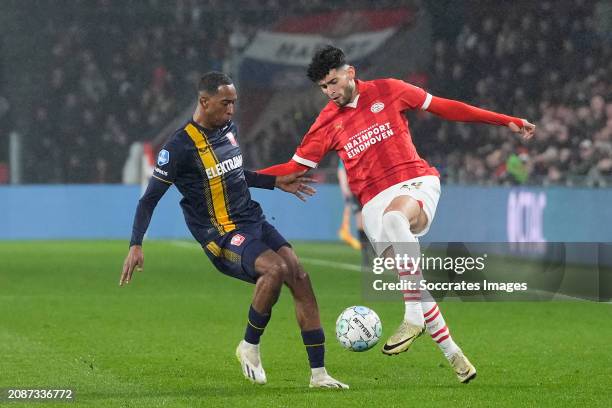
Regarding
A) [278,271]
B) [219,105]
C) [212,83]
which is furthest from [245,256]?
[212,83]

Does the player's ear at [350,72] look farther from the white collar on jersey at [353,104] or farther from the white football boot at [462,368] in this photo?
the white football boot at [462,368]

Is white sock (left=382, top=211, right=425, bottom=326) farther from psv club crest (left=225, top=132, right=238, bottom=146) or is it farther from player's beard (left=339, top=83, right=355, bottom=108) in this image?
psv club crest (left=225, top=132, right=238, bottom=146)

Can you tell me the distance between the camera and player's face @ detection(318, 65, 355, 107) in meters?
7.48

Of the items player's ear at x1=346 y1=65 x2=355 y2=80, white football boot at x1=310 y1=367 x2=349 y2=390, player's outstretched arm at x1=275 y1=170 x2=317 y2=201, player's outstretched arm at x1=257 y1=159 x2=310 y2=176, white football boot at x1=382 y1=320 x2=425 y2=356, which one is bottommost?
white football boot at x1=310 y1=367 x2=349 y2=390

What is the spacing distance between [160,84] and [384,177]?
64.4 ft

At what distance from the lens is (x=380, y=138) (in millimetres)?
7625

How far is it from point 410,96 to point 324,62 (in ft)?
2.08

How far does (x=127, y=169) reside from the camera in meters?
25.2

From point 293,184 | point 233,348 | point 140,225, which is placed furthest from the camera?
point 233,348

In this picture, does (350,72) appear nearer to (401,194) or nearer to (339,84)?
(339,84)

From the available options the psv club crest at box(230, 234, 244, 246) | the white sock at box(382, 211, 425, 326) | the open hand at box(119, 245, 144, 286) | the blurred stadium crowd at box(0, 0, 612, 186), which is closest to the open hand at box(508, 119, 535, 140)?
the white sock at box(382, 211, 425, 326)

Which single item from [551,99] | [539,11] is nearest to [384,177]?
[551,99]

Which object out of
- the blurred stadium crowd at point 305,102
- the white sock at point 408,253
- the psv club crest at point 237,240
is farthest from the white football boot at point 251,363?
the blurred stadium crowd at point 305,102

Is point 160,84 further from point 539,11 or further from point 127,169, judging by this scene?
point 539,11
